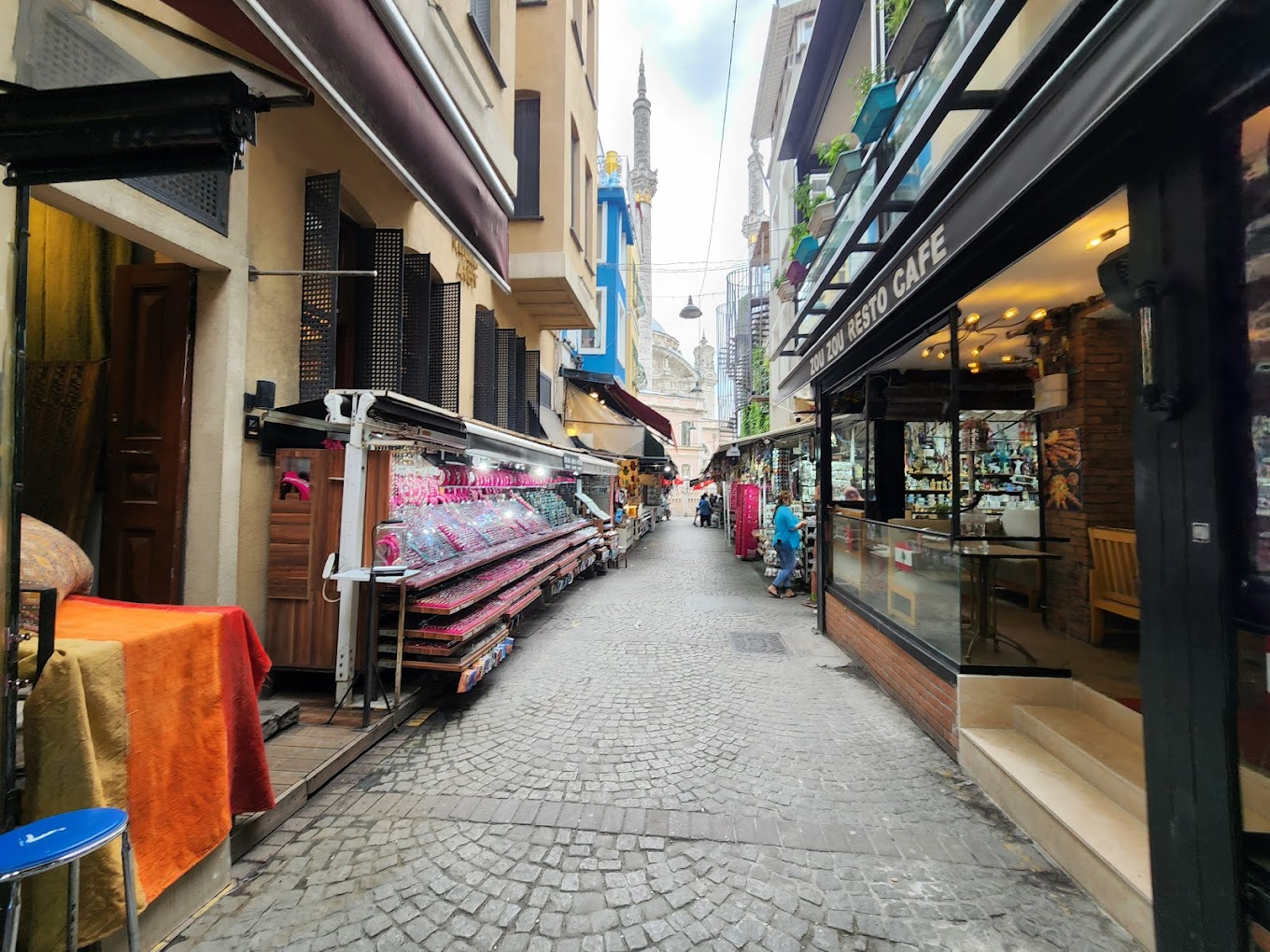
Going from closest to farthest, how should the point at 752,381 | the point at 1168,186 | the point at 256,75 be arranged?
the point at 1168,186 < the point at 256,75 < the point at 752,381

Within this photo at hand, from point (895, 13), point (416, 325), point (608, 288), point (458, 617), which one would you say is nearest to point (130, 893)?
point (458, 617)

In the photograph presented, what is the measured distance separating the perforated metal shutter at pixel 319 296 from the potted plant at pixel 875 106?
484 centimetres

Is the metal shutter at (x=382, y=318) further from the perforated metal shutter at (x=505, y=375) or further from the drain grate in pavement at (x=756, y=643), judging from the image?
the drain grate in pavement at (x=756, y=643)

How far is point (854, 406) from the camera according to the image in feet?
26.2

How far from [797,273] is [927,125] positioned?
528cm

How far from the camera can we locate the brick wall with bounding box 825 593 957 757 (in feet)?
12.6

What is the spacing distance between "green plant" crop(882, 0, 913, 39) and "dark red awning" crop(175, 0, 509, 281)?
12.5ft

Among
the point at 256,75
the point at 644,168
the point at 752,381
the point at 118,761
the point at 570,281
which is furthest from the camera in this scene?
the point at 644,168

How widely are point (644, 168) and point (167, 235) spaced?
4306 centimetres

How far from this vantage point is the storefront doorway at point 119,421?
12.4 feet

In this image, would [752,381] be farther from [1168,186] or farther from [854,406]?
[1168,186]

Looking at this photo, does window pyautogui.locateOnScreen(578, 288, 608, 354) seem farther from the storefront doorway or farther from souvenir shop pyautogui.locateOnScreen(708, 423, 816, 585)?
the storefront doorway

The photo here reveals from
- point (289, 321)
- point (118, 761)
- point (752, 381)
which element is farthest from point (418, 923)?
point (752, 381)

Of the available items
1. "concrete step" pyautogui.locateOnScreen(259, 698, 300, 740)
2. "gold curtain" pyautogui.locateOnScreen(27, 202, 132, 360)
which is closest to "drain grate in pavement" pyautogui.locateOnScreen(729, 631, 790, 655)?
"concrete step" pyautogui.locateOnScreen(259, 698, 300, 740)
